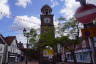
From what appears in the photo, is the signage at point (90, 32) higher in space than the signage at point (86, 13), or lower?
lower

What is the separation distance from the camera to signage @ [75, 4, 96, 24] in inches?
107

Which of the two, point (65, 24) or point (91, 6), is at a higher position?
point (65, 24)

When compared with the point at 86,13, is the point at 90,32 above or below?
Result: below

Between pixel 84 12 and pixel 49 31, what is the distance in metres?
30.5

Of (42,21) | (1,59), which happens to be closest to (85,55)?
(1,59)

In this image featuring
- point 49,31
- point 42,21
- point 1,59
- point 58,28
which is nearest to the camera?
point 58,28

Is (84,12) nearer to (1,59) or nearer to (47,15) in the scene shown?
(1,59)

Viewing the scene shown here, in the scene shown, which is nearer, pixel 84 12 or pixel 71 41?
pixel 84 12

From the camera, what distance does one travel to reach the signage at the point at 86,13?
2.71 m

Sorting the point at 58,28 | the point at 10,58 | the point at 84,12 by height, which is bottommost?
the point at 10,58

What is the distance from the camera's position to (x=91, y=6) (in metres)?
2.86

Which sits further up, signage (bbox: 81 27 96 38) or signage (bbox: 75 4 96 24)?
signage (bbox: 75 4 96 24)

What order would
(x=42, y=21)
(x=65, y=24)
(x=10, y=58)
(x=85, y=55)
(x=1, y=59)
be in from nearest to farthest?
(x=65, y=24)
(x=85, y=55)
(x=1, y=59)
(x=10, y=58)
(x=42, y=21)

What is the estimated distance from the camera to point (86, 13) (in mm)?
2764
